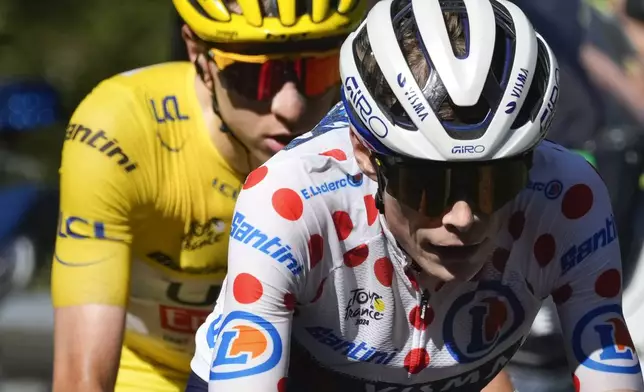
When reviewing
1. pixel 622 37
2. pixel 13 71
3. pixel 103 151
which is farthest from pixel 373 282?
pixel 13 71

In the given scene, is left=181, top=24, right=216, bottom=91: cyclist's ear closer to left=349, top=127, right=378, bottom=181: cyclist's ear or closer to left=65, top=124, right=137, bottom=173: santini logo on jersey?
left=65, top=124, right=137, bottom=173: santini logo on jersey

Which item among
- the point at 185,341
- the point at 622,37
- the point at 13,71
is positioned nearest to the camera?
the point at 185,341

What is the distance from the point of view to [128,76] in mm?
4586

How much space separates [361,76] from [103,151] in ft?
4.58

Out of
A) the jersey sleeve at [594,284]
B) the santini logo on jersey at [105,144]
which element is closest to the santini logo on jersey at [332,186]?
the jersey sleeve at [594,284]

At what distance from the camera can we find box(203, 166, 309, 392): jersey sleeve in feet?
9.77

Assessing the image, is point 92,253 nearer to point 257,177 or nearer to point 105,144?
point 105,144

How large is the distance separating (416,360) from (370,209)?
39 centimetres

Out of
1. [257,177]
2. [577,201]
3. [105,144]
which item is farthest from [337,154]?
[105,144]

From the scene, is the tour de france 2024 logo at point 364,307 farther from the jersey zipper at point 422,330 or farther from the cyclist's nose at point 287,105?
the cyclist's nose at point 287,105

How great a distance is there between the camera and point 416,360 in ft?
10.8

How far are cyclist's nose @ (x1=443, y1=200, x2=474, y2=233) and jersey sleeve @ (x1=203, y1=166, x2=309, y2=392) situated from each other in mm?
342

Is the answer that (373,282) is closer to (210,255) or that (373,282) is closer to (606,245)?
(606,245)

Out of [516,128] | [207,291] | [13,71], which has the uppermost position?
[516,128]
